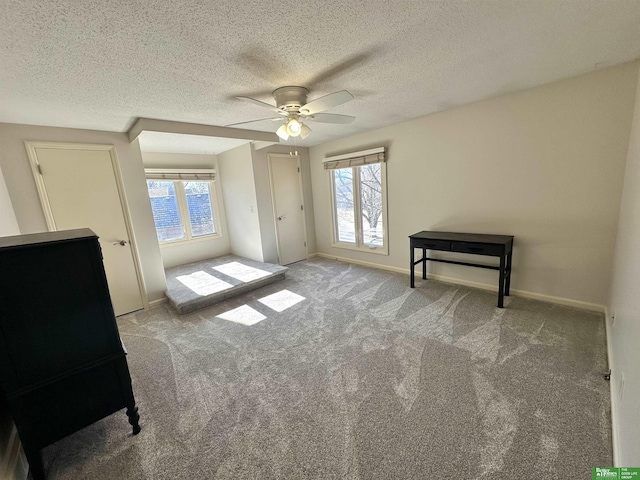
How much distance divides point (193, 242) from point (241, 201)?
4.37 feet

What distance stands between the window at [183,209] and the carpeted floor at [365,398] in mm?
2381

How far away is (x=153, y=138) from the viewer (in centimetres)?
336

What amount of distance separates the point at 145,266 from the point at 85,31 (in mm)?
2804

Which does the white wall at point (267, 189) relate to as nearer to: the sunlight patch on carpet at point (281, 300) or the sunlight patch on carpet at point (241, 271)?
the sunlight patch on carpet at point (241, 271)

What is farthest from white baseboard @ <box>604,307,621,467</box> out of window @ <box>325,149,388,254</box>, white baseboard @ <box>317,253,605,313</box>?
window @ <box>325,149,388,254</box>

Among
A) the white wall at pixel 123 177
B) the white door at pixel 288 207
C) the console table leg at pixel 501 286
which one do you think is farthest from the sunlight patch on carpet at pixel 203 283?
the console table leg at pixel 501 286

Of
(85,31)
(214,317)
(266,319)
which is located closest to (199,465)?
(266,319)

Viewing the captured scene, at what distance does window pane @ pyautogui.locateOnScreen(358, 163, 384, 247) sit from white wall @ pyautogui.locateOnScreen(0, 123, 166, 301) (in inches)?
128

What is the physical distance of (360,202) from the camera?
15.2 feet

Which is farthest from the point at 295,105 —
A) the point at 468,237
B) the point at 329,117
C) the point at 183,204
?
the point at 183,204

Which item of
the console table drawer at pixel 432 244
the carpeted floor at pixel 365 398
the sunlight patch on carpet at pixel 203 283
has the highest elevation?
the console table drawer at pixel 432 244

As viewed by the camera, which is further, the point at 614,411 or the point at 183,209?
the point at 183,209

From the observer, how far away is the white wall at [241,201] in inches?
181

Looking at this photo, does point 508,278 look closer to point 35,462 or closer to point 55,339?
point 55,339
